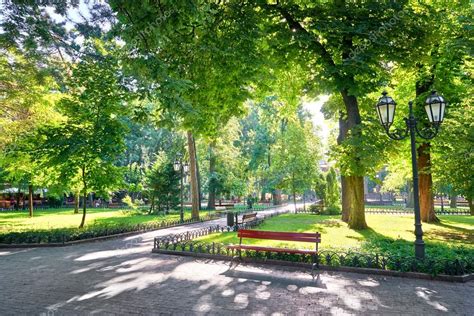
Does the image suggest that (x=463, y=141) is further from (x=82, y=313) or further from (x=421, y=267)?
(x=82, y=313)

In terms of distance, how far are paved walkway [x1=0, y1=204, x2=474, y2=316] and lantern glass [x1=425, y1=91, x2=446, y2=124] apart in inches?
168

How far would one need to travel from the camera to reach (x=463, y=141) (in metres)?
11.3

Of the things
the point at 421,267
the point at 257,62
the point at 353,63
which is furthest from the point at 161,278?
the point at 353,63

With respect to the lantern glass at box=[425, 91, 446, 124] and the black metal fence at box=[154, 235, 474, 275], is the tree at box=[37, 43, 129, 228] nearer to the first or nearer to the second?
the black metal fence at box=[154, 235, 474, 275]

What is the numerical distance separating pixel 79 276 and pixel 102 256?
8.74 ft

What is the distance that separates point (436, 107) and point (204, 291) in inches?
304

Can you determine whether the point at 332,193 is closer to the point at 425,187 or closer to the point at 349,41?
the point at 425,187

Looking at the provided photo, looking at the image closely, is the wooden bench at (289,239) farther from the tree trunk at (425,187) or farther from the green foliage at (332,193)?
the green foliage at (332,193)

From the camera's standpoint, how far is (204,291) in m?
6.87

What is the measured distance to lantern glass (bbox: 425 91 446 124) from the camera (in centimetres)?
816

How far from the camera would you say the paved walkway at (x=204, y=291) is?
5.85m

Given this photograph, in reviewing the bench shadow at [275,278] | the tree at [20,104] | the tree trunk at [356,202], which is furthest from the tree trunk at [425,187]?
the tree at [20,104]

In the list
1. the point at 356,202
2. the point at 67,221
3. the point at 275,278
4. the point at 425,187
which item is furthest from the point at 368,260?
the point at 67,221

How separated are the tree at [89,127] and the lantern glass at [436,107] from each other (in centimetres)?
1229
